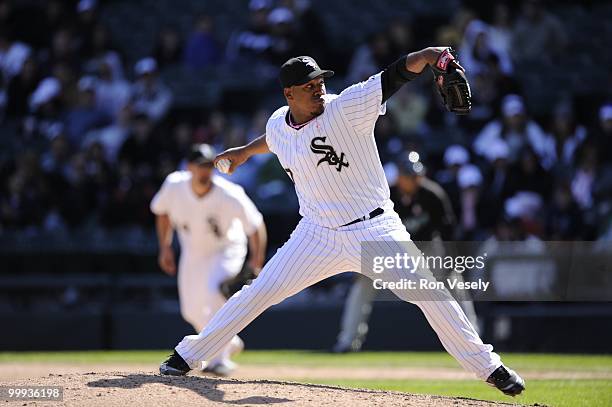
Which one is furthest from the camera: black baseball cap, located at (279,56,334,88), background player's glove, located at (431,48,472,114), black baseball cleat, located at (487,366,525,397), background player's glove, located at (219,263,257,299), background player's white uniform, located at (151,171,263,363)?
background player's white uniform, located at (151,171,263,363)

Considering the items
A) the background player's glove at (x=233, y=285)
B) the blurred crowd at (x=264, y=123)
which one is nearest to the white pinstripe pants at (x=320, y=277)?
the background player's glove at (x=233, y=285)

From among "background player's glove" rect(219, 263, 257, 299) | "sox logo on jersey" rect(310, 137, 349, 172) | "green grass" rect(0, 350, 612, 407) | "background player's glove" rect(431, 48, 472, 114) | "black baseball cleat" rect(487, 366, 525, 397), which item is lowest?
"green grass" rect(0, 350, 612, 407)

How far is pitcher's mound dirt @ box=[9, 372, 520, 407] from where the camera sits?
19.5ft

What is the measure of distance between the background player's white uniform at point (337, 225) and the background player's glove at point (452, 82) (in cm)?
40

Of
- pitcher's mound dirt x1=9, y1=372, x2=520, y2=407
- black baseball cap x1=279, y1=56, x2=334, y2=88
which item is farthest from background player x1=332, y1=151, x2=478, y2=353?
black baseball cap x1=279, y1=56, x2=334, y2=88

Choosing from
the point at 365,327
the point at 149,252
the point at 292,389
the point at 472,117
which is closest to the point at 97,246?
the point at 149,252

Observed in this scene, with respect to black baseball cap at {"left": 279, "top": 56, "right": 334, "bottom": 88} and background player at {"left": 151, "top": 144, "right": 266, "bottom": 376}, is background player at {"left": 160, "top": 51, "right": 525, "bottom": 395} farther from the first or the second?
background player at {"left": 151, "top": 144, "right": 266, "bottom": 376}

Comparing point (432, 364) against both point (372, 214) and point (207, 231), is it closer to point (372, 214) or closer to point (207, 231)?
point (207, 231)

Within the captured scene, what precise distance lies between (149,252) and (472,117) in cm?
441

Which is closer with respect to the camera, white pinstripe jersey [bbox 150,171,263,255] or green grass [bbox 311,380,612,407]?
green grass [bbox 311,380,612,407]

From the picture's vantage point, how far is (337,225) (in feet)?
21.1

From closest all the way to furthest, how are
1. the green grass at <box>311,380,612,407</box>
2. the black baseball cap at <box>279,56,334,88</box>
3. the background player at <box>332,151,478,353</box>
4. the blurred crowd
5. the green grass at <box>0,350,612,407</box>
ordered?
1. the black baseball cap at <box>279,56,334,88</box>
2. the green grass at <box>311,380,612,407</box>
3. the green grass at <box>0,350,612,407</box>
4. the background player at <box>332,151,478,353</box>
5. the blurred crowd

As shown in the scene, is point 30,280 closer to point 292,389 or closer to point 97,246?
point 97,246

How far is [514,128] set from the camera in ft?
42.5
